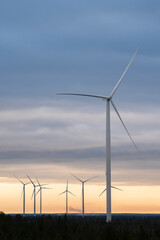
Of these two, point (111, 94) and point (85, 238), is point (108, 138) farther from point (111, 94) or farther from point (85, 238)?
point (85, 238)

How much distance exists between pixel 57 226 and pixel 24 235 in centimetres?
2041

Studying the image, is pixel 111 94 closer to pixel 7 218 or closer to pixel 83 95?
pixel 83 95

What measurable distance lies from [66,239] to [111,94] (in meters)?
27.1

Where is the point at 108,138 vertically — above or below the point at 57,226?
above

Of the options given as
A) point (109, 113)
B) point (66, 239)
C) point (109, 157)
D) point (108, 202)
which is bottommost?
point (66, 239)

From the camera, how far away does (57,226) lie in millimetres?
120188

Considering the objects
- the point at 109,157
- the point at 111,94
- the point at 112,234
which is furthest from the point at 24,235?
the point at 111,94

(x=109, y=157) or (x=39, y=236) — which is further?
(x=39, y=236)

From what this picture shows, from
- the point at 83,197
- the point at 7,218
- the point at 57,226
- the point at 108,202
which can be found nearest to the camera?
the point at 108,202

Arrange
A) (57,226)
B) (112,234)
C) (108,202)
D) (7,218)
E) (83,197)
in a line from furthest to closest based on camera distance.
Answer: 1. (83,197)
2. (7,218)
3. (57,226)
4. (112,234)
5. (108,202)

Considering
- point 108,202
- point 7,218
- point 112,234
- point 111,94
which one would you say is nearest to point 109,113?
point 111,94

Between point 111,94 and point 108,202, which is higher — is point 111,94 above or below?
above

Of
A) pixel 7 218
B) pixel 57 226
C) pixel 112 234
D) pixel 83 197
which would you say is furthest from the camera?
pixel 83 197

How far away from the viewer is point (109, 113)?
9225 centimetres
